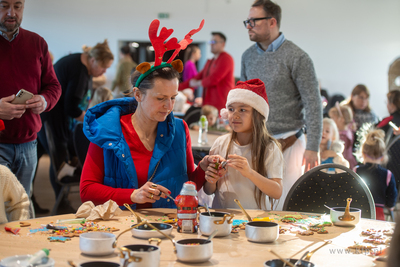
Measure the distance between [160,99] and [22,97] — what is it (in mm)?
886

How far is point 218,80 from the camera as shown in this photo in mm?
5754

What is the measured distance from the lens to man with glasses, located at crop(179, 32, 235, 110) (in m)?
5.76

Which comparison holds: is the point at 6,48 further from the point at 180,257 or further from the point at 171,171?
the point at 180,257

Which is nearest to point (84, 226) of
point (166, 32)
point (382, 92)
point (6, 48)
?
point (166, 32)

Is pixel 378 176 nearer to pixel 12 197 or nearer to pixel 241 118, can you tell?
pixel 241 118

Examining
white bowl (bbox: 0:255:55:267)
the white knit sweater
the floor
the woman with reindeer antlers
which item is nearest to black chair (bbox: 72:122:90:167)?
the floor

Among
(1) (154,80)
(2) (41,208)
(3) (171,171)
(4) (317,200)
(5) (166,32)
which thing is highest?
(5) (166,32)

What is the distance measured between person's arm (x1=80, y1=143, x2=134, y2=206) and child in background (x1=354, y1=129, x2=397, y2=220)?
220 centimetres

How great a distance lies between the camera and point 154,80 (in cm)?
200

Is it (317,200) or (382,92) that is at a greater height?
(382,92)

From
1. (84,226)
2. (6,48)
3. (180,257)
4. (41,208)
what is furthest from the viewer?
(41,208)

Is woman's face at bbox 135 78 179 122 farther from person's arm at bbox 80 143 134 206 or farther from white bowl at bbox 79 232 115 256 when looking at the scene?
white bowl at bbox 79 232 115 256

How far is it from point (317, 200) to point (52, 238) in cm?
126

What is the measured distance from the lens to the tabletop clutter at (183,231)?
1.06m
